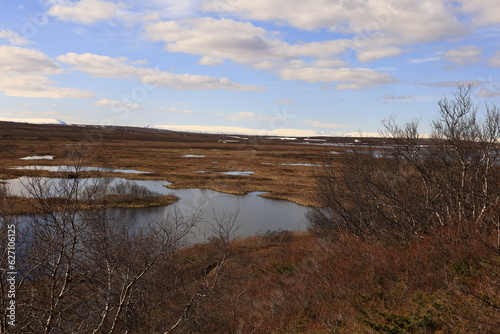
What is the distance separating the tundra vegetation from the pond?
657 cm

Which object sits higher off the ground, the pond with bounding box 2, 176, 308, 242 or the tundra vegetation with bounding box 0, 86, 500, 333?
the tundra vegetation with bounding box 0, 86, 500, 333

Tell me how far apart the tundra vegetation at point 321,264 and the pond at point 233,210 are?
6568 millimetres

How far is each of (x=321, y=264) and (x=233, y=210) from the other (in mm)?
16810

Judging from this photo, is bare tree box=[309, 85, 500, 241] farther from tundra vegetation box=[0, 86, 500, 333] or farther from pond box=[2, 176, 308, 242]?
pond box=[2, 176, 308, 242]

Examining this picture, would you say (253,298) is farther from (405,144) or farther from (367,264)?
(405,144)

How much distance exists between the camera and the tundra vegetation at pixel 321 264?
6.79 metres

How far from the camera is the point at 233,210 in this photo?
3009 cm

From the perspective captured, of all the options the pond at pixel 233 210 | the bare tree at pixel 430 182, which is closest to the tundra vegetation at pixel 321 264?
the bare tree at pixel 430 182

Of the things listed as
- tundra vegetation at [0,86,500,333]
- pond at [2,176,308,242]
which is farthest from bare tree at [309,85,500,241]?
pond at [2,176,308,242]

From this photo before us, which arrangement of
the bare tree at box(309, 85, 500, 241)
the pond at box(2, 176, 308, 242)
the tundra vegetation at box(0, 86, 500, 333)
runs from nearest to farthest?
the tundra vegetation at box(0, 86, 500, 333) < the bare tree at box(309, 85, 500, 241) < the pond at box(2, 176, 308, 242)

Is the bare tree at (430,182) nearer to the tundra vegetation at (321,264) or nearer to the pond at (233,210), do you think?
the tundra vegetation at (321,264)

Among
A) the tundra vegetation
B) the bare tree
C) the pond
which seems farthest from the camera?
the pond

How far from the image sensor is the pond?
85.0 feet

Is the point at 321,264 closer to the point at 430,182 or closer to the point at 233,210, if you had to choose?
the point at 430,182
